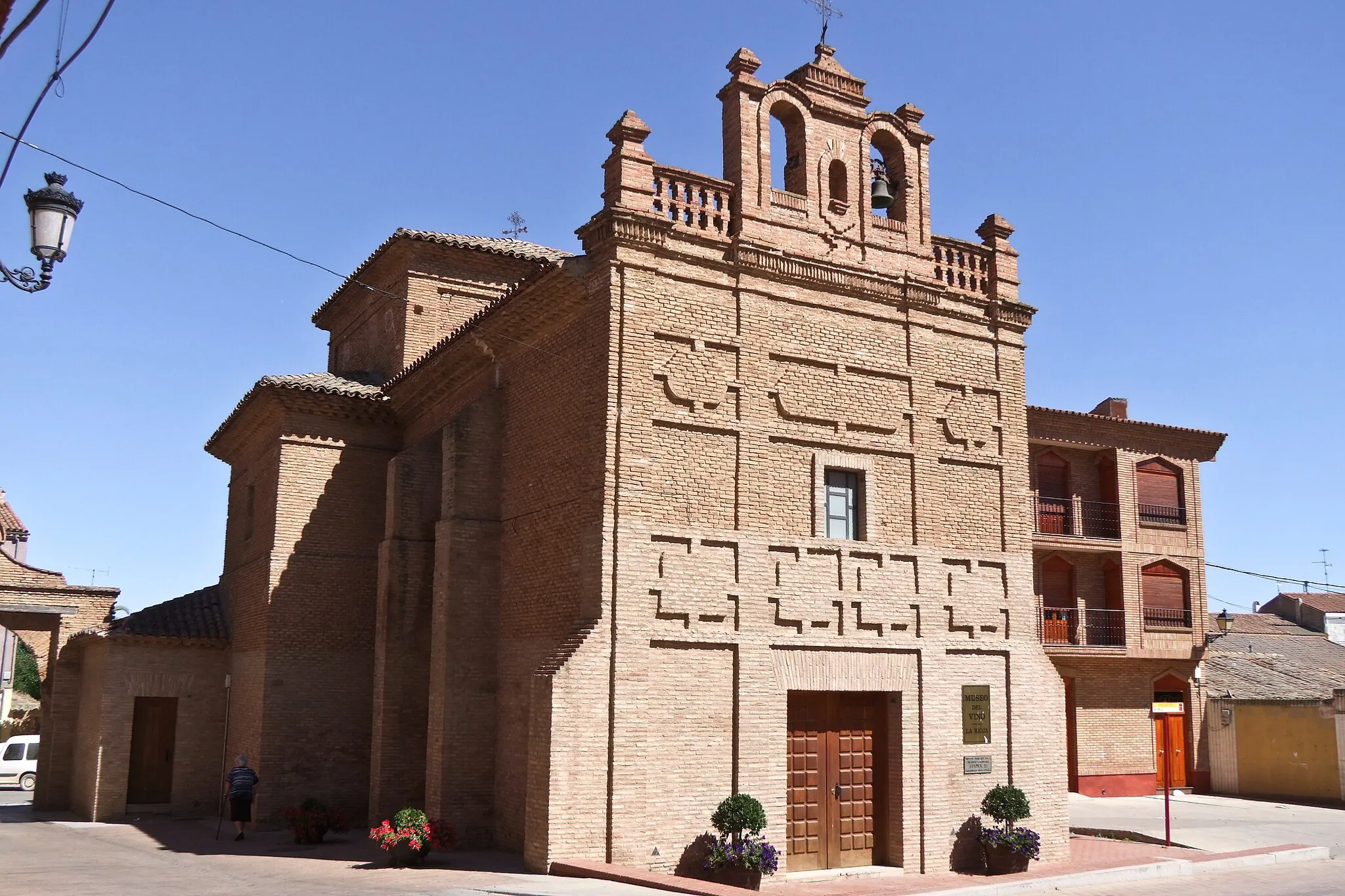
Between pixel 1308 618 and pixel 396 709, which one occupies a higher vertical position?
pixel 1308 618

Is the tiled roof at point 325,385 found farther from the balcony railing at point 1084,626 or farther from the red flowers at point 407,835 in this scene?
the balcony railing at point 1084,626

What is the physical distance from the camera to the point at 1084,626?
90.3 feet

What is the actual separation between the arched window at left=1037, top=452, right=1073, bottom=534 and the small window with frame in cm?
1413

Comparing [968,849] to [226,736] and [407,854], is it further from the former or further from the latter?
[226,736]

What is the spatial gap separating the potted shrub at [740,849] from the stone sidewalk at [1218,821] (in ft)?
27.3

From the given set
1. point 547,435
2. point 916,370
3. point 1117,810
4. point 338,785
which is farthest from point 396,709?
point 1117,810

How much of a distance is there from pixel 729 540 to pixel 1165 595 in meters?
19.0

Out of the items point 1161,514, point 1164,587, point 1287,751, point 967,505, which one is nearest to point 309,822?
point 967,505

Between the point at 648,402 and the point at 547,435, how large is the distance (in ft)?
5.79

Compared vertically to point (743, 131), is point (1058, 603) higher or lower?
lower

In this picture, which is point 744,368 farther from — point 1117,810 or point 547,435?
point 1117,810

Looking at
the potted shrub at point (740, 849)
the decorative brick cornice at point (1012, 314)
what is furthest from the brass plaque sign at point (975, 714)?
the decorative brick cornice at point (1012, 314)

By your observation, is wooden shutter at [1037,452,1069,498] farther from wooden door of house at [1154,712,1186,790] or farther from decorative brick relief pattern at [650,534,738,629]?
decorative brick relief pattern at [650,534,738,629]

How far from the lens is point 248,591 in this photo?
20.2 m
